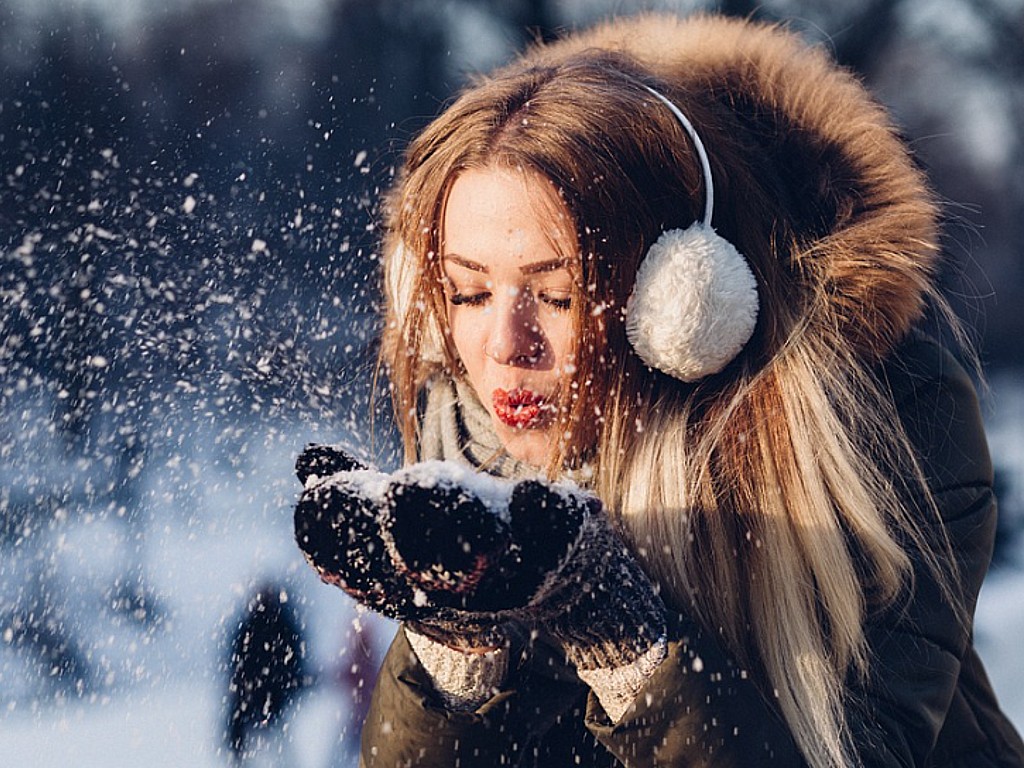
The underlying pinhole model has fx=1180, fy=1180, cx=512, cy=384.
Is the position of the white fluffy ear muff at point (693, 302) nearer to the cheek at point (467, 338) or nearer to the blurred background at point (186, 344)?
the cheek at point (467, 338)

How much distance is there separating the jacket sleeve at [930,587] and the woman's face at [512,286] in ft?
1.64

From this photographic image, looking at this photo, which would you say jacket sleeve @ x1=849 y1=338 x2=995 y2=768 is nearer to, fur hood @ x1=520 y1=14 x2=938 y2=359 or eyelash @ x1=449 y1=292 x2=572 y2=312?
fur hood @ x1=520 y1=14 x2=938 y2=359

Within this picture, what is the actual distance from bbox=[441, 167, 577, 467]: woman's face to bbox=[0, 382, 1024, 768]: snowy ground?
5.68ft

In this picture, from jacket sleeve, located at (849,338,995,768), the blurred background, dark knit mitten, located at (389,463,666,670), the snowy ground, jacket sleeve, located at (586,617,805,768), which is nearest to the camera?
dark knit mitten, located at (389,463,666,670)

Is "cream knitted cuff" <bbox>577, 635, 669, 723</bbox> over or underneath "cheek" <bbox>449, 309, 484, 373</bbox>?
underneath

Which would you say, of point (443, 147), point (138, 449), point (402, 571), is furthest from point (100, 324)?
point (402, 571)

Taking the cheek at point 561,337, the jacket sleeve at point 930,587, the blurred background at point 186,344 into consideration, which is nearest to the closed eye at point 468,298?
the cheek at point 561,337

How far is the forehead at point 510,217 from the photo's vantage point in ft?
5.04

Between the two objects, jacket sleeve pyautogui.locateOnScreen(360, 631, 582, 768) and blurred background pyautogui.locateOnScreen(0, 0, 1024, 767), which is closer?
jacket sleeve pyautogui.locateOnScreen(360, 631, 582, 768)

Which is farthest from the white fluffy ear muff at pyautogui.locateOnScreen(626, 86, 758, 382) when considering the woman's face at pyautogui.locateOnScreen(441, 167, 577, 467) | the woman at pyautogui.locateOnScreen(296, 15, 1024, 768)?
the woman's face at pyautogui.locateOnScreen(441, 167, 577, 467)

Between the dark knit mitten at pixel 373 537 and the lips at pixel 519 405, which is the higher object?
the dark knit mitten at pixel 373 537

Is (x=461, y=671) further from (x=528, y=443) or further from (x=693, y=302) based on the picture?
(x=693, y=302)

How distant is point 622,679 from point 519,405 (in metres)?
0.40

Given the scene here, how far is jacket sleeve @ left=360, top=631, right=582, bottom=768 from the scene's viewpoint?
152 cm
